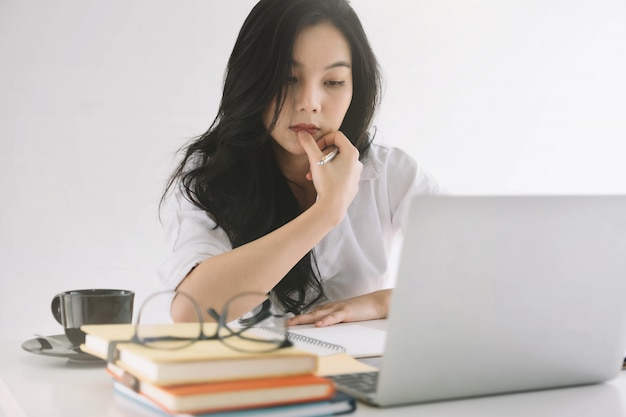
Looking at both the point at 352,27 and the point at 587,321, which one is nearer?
the point at 587,321

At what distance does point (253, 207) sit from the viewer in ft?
6.08

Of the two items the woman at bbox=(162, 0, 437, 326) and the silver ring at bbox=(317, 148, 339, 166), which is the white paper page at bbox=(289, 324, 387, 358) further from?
the silver ring at bbox=(317, 148, 339, 166)

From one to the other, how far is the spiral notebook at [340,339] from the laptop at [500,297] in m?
0.19

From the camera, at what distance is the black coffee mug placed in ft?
3.67

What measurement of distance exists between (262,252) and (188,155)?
520mm

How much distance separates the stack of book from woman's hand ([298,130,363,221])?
826mm

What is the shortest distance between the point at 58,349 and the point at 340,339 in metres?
0.43

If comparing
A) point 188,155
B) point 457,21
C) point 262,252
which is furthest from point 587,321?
point 457,21

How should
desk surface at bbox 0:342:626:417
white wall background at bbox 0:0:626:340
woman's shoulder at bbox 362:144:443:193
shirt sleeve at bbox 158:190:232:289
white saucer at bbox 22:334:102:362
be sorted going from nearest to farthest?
desk surface at bbox 0:342:626:417 < white saucer at bbox 22:334:102:362 < shirt sleeve at bbox 158:190:232:289 < woman's shoulder at bbox 362:144:443:193 < white wall background at bbox 0:0:626:340

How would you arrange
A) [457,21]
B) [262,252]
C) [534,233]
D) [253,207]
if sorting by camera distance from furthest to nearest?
[457,21] < [253,207] < [262,252] < [534,233]

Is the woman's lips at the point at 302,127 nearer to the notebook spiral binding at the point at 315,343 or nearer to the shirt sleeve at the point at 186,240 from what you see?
the shirt sleeve at the point at 186,240

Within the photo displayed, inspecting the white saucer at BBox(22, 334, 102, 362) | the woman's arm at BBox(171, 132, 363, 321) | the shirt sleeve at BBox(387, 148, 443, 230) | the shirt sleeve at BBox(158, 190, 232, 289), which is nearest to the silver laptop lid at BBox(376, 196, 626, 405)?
the white saucer at BBox(22, 334, 102, 362)

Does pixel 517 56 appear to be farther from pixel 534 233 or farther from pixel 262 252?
pixel 534 233

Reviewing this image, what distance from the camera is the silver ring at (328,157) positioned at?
5.67ft
